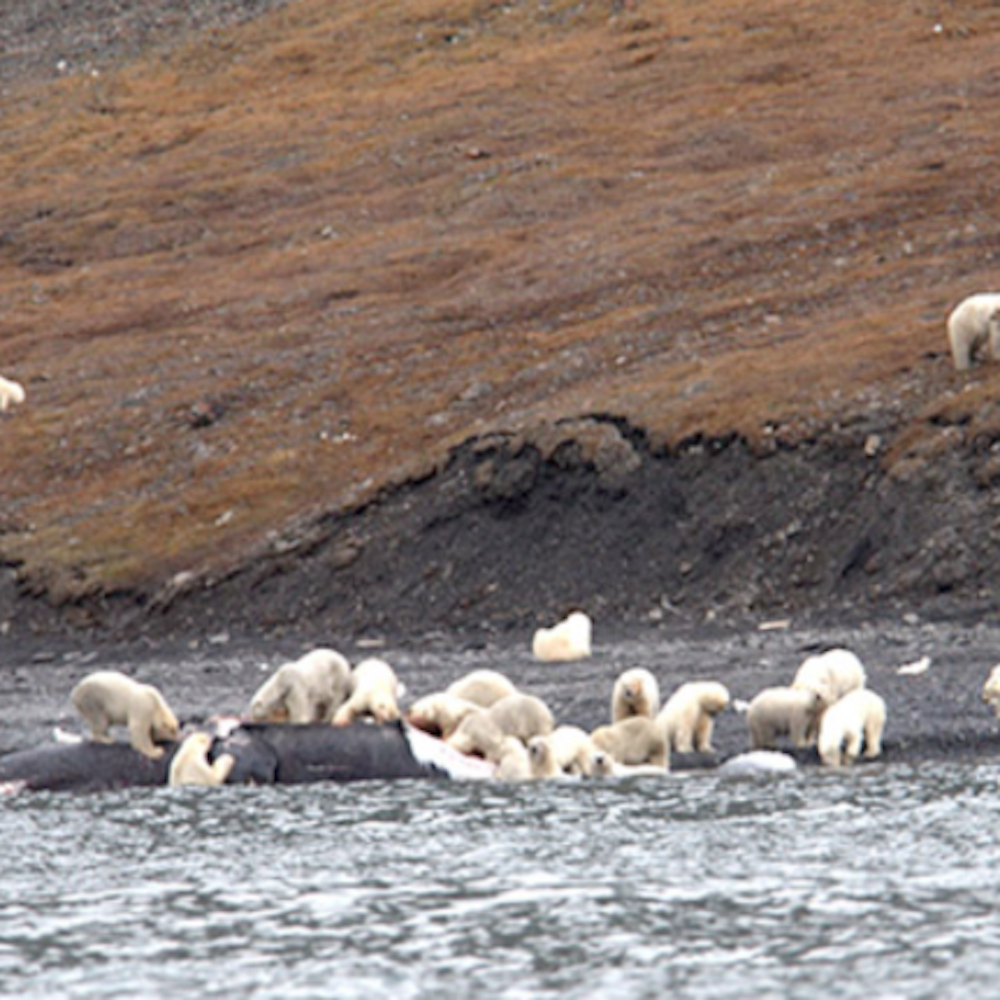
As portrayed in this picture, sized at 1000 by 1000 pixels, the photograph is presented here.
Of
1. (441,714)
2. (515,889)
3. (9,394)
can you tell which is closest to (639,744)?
(441,714)

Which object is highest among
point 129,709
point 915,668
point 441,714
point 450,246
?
point 450,246

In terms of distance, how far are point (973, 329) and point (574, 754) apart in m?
18.3

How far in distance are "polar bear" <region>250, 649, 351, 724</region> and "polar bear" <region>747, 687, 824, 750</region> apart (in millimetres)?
4151

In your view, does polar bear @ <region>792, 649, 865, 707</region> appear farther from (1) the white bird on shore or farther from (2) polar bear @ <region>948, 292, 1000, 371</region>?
(2) polar bear @ <region>948, 292, 1000, 371</region>

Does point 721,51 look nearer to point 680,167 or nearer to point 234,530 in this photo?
point 680,167

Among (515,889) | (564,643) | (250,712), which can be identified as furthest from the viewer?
(564,643)

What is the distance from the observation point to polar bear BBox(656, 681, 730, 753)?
885 inches

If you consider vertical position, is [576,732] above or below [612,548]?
below

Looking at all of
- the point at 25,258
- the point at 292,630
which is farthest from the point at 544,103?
the point at 292,630

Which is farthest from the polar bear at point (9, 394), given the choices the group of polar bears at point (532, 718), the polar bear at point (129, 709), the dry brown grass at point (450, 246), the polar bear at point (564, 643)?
the polar bear at point (129, 709)

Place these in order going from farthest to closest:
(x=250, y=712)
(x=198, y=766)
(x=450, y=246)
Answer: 1. (x=450, y=246)
2. (x=250, y=712)
3. (x=198, y=766)

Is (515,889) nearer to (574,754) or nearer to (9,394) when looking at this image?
(574,754)

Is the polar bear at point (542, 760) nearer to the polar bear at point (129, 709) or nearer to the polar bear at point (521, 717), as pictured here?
the polar bear at point (521, 717)

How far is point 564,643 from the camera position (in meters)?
30.5
